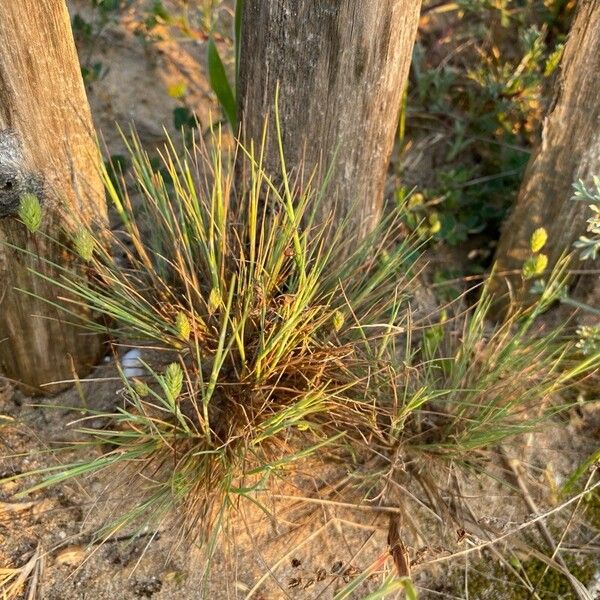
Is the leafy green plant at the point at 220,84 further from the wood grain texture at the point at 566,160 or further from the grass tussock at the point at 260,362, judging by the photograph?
the wood grain texture at the point at 566,160

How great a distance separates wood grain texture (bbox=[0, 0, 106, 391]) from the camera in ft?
4.58

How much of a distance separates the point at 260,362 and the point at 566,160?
36.4 inches

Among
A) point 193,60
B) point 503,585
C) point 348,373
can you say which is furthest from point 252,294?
point 193,60

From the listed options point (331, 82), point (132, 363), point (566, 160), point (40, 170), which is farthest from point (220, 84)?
point (566, 160)

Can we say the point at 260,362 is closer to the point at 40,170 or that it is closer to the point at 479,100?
the point at 40,170

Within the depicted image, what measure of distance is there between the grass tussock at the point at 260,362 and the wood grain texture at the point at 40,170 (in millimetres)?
66

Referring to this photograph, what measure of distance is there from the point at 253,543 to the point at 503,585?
0.57m

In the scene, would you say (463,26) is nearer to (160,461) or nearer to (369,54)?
(369,54)

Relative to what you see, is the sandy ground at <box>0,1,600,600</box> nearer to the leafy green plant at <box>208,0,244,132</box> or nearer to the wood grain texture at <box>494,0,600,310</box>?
the wood grain texture at <box>494,0,600,310</box>

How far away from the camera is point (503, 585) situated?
5.52ft

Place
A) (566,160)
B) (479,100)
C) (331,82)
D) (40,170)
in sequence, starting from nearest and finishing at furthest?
(40,170) < (331,82) < (566,160) < (479,100)

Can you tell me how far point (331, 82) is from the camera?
167 cm

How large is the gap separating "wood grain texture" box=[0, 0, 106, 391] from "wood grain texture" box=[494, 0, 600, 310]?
1.07 m

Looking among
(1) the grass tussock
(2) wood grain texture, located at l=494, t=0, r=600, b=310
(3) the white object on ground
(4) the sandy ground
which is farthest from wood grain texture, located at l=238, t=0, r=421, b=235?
(4) the sandy ground
